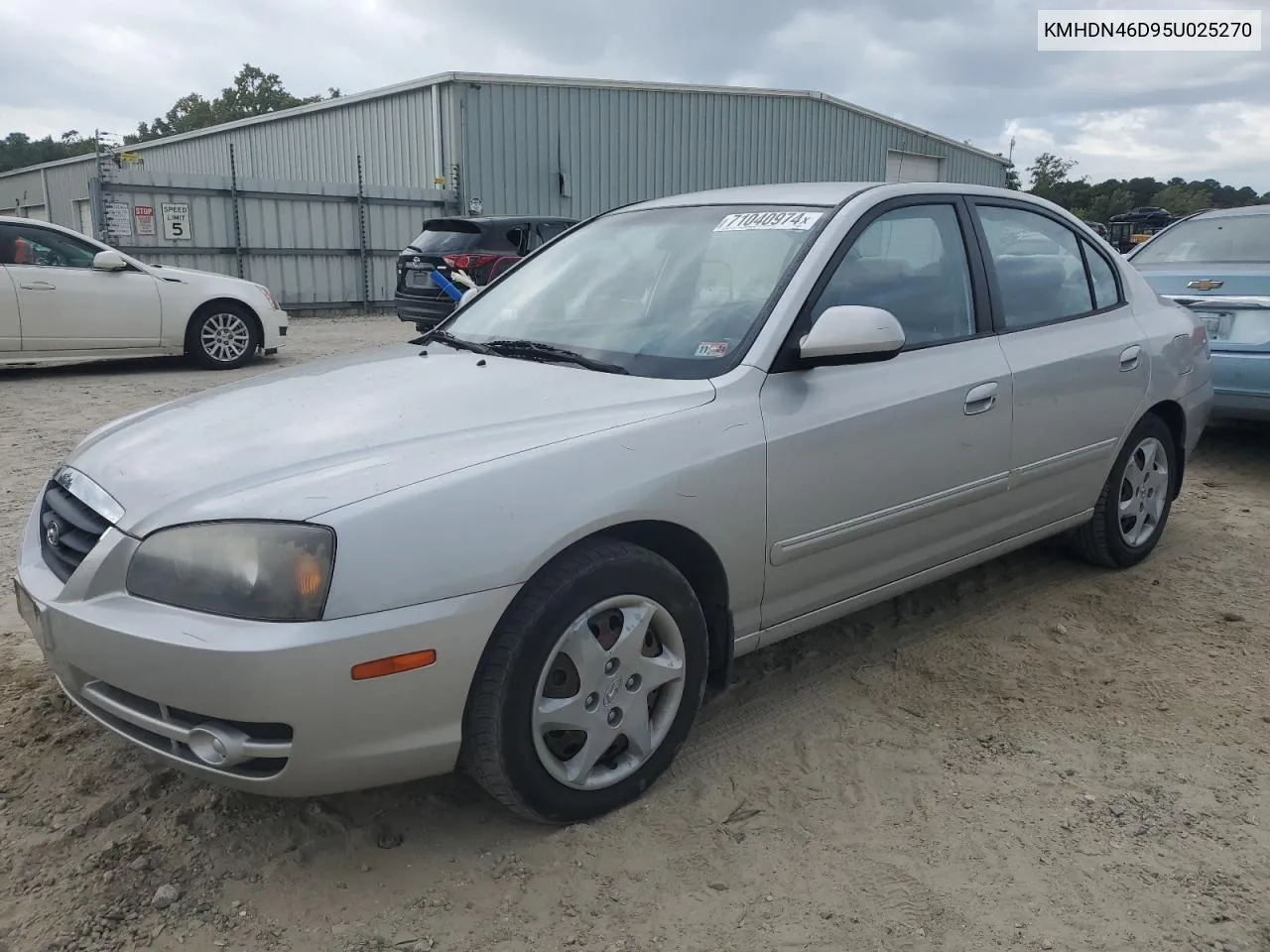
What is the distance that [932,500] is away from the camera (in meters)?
3.30

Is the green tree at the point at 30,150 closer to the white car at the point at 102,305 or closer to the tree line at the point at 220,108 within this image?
the tree line at the point at 220,108

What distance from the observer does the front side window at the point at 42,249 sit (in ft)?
29.6

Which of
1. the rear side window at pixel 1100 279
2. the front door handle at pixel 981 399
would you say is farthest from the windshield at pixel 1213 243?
the front door handle at pixel 981 399

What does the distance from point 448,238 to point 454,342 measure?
9710 millimetres

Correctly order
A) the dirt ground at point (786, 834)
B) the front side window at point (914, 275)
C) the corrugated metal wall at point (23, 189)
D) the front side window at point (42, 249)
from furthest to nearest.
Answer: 1. the corrugated metal wall at point (23, 189)
2. the front side window at point (42, 249)
3. the front side window at point (914, 275)
4. the dirt ground at point (786, 834)

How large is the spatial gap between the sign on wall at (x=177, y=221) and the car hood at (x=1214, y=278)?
14691mm

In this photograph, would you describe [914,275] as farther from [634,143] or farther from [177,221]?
[634,143]

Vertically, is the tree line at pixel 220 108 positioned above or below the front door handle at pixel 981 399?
above

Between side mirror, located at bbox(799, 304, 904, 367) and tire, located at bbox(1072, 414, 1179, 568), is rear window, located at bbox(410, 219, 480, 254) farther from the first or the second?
side mirror, located at bbox(799, 304, 904, 367)

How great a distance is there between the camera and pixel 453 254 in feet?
41.2

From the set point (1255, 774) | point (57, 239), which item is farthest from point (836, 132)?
point (1255, 774)

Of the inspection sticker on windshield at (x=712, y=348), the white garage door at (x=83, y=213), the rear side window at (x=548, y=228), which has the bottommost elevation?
the inspection sticker on windshield at (x=712, y=348)

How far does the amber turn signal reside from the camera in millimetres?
2113

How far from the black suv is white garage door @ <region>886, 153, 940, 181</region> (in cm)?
1734
